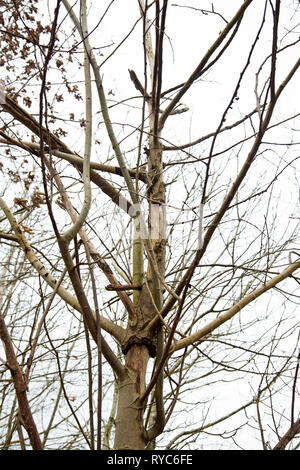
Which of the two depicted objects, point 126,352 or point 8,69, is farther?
point 8,69

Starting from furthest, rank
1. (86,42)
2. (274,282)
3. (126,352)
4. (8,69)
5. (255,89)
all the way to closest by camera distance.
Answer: (8,69) → (126,352) → (274,282) → (86,42) → (255,89)

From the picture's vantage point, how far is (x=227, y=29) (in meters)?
1.81

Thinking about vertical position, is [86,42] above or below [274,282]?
above

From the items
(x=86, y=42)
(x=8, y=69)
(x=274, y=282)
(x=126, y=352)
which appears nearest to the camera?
(x=86, y=42)

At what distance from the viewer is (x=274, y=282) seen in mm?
2121

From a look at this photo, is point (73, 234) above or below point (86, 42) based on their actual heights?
below

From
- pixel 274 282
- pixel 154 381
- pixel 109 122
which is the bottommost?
pixel 154 381
